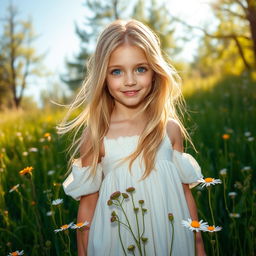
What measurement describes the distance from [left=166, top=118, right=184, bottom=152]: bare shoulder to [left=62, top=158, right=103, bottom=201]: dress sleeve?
37 cm

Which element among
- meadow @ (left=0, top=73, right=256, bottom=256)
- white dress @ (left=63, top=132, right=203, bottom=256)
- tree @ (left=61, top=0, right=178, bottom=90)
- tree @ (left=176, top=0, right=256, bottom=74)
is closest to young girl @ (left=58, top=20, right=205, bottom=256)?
white dress @ (left=63, top=132, right=203, bottom=256)

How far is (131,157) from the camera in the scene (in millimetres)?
1640

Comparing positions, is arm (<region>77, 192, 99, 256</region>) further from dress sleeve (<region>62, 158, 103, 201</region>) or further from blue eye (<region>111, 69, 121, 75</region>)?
blue eye (<region>111, 69, 121, 75</region>)

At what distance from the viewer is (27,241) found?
2062 millimetres

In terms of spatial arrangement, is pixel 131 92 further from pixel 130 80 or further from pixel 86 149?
pixel 86 149

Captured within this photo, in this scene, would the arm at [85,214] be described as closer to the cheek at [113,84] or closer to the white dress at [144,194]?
the white dress at [144,194]

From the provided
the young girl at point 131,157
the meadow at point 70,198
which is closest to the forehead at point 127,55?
the young girl at point 131,157

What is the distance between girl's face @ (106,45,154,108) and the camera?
1.64m

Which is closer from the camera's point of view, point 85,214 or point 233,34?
point 85,214

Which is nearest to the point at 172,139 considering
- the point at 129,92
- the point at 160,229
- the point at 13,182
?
the point at 129,92

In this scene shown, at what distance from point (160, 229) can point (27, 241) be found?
902 mm

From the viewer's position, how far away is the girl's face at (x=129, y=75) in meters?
1.64

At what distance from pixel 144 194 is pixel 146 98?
50 centimetres

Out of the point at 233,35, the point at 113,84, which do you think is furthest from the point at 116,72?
the point at 233,35
